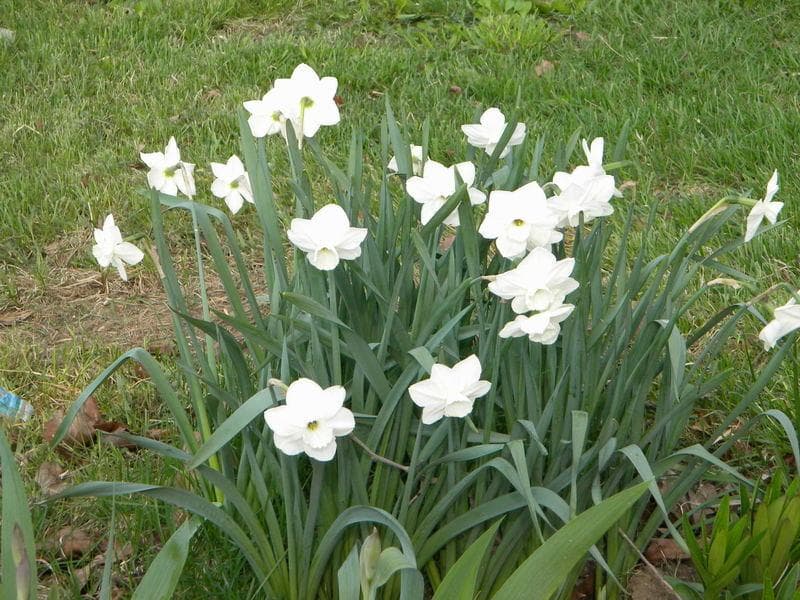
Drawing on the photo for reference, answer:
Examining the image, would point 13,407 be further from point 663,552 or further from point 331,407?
point 663,552

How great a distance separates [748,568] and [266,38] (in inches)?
148

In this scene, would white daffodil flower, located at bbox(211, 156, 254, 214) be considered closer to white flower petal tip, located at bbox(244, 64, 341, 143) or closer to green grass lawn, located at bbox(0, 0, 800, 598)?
white flower petal tip, located at bbox(244, 64, 341, 143)

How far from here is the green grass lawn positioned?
3262 mm

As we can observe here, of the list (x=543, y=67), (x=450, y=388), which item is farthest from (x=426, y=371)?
(x=543, y=67)

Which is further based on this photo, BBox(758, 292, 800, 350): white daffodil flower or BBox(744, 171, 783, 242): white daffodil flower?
BBox(744, 171, 783, 242): white daffodil flower

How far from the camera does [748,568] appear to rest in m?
1.76

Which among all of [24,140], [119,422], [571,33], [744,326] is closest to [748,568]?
[744,326]

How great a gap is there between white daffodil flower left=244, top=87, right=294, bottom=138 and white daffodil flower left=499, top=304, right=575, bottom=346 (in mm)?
585

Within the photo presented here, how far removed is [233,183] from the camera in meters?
1.94

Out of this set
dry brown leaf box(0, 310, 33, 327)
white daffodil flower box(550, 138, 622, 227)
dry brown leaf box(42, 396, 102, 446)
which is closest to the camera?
white daffodil flower box(550, 138, 622, 227)

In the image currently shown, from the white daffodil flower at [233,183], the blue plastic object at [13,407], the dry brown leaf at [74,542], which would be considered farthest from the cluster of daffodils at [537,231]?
the blue plastic object at [13,407]

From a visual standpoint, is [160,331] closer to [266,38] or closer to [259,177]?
[259,177]

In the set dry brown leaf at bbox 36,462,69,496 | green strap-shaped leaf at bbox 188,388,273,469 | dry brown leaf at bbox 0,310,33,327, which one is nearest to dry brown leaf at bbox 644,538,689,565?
green strap-shaped leaf at bbox 188,388,273,469

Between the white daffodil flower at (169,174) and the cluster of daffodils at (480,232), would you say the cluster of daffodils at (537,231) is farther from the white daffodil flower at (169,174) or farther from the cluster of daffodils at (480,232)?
the white daffodil flower at (169,174)
